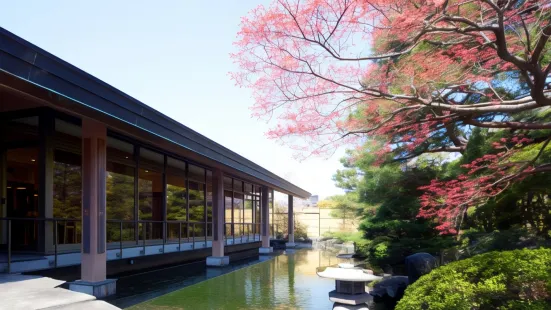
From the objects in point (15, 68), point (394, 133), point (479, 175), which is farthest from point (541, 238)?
point (15, 68)

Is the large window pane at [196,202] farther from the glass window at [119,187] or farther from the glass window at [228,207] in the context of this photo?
the glass window at [119,187]

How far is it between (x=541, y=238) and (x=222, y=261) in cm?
969

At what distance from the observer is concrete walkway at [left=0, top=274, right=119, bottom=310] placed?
14.3 feet

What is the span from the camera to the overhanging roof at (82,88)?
5465mm

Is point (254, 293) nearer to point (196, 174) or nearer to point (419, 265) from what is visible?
point (419, 265)

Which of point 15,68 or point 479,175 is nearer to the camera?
point 15,68

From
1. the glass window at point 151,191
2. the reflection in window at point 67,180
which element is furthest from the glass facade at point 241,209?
the reflection in window at point 67,180

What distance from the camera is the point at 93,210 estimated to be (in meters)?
8.28

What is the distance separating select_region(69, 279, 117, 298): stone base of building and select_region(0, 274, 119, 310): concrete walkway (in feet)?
7.72

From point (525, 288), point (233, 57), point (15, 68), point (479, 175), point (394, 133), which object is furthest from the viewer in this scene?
point (394, 133)

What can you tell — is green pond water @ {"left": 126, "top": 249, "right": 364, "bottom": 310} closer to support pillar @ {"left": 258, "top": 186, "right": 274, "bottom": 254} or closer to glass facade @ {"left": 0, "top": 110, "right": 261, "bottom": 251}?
glass facade @ {"left": 0, "top": 110, "right": 261, "bottom": 251}

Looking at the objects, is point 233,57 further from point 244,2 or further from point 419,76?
point 419,76

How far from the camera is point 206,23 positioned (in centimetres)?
924

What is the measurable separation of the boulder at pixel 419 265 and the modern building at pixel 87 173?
5559 millimetres
